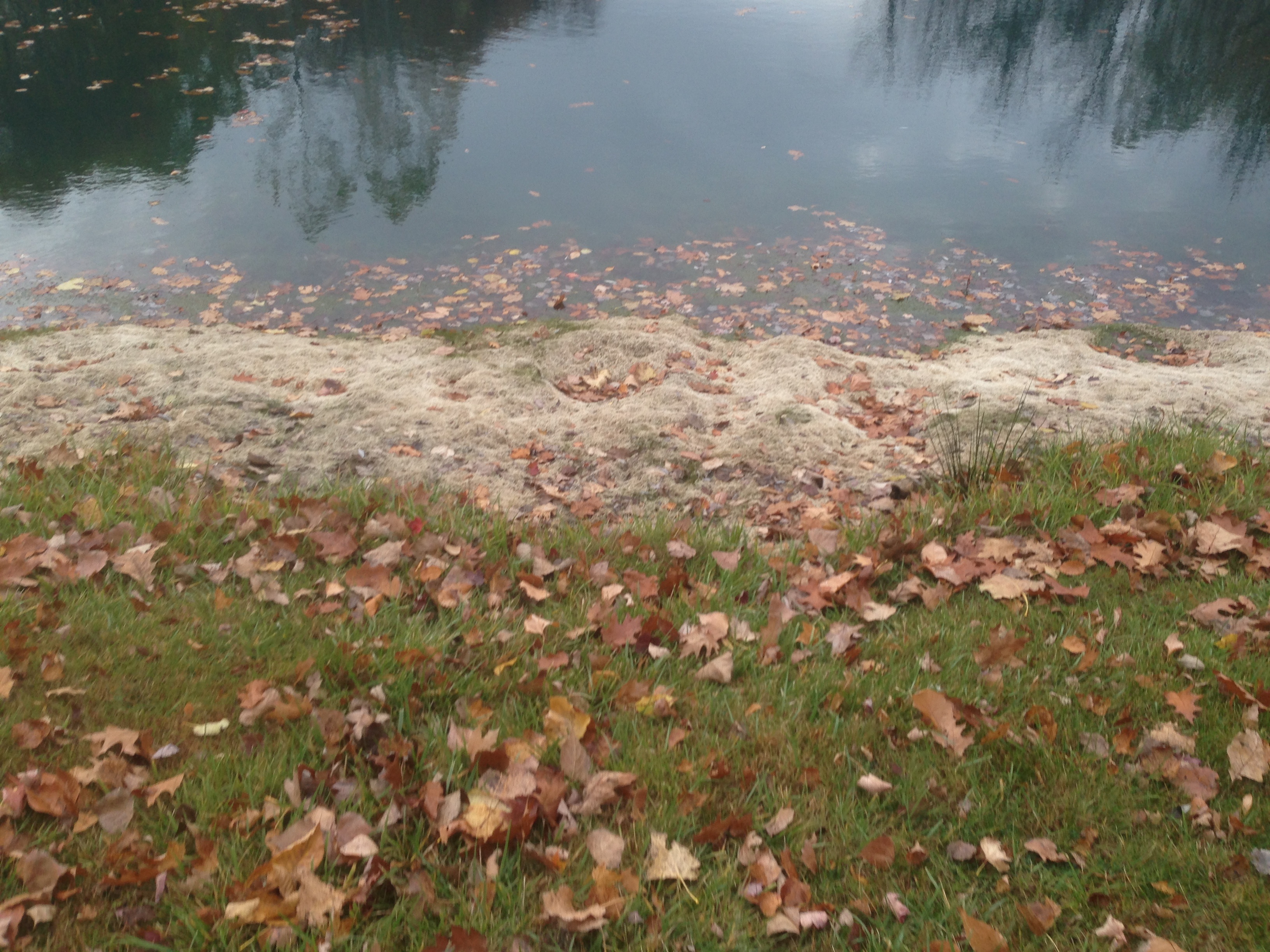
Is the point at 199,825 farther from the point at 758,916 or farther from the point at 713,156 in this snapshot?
the point at 713,156

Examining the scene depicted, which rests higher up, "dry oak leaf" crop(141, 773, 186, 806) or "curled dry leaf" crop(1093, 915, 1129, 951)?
"dry oak leaf" crop(141, 773, 186, 806)

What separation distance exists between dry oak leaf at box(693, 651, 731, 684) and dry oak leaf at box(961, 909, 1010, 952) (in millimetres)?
1182

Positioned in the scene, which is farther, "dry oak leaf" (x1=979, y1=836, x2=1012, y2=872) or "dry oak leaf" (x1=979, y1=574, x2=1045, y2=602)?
"dry oak leaf" (x1=979, y1=574, x2=1045, y2=602)

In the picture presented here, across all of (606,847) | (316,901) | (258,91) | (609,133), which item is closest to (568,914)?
(606,847)

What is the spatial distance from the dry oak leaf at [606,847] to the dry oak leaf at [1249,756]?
183cm

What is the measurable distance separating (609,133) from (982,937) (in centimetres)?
1382

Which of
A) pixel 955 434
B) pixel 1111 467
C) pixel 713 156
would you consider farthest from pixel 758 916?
pixel 713 156

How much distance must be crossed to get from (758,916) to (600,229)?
387 inches

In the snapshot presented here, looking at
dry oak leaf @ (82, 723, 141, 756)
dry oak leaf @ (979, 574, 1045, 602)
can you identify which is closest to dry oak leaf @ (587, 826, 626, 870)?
dry oak leaf @ (82, 723, 141, 756)

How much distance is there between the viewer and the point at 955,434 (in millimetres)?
5074

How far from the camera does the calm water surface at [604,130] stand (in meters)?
11.0

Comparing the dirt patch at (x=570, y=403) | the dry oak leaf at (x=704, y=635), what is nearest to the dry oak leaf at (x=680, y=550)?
the dry oak leaf at (x=704, y=635)

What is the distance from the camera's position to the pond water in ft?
35.8

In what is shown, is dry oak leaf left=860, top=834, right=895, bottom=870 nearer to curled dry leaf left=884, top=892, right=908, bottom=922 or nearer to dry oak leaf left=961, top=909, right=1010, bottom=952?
curled dry leaf left=884, top=892, right=908, bottom=922
